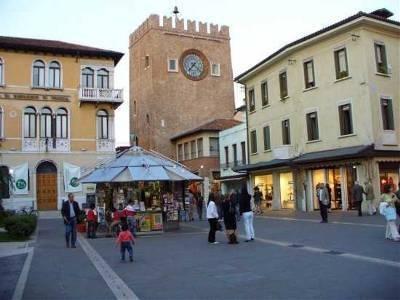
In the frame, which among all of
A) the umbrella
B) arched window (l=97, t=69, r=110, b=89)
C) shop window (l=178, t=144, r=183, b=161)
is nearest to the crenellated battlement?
shop window (l=178, t=144, r=183, b=161)

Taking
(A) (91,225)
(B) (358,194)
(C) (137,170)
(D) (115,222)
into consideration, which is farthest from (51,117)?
(B) (358,194)

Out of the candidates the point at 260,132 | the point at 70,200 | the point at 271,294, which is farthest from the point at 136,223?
the point at 260,132

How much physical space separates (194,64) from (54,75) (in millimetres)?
22998

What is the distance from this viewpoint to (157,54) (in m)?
54.2

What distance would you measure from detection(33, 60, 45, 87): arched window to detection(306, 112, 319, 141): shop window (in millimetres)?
Result: 19408

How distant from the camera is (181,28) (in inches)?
2201

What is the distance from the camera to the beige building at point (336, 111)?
83.4 ft

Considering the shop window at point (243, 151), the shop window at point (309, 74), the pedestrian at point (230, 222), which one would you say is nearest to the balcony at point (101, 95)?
the shop window at point (243, 151)

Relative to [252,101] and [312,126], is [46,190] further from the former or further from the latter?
[312,126]

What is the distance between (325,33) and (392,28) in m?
3.60

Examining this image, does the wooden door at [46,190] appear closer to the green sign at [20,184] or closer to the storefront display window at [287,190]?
the green sign at [20,184]

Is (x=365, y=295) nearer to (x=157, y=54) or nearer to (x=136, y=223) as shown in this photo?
(x=136, y=223)

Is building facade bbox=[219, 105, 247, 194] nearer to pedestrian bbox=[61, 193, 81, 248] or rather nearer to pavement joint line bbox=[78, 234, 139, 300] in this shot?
pedestrian bbox=[61, 193, 81, 248]

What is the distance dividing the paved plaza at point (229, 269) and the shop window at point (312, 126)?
1286 centimetres
